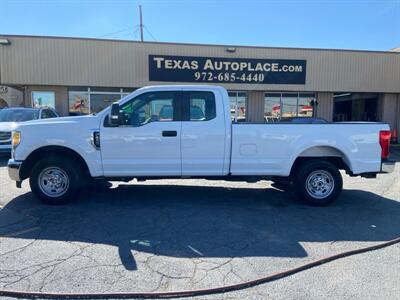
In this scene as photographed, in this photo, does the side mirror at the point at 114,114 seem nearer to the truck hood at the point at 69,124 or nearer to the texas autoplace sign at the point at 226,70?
the truck hood at the point at 69,124

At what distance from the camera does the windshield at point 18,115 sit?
11.7 m

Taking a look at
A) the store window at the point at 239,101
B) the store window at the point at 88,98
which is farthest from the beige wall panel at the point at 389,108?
the store window at the point at 88,98

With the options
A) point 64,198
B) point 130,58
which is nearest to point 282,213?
point 64,198

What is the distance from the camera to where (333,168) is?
616 centimetres

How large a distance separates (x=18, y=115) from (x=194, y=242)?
A: 33.1ft

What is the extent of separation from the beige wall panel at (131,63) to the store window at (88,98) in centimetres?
78

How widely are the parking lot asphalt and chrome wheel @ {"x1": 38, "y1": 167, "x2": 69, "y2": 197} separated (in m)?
0.28

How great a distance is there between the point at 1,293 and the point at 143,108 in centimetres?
354

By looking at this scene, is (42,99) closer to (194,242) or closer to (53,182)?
(53,182)

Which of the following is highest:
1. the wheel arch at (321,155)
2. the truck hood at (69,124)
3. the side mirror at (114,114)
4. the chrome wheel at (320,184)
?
the side mirror at (114,114)

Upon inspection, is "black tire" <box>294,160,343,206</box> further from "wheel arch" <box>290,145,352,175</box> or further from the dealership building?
the dealership building

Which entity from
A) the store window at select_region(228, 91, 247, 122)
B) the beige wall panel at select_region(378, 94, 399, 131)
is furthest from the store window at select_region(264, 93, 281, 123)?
the beige wall panel at select_region(378, 94, 399, 131)

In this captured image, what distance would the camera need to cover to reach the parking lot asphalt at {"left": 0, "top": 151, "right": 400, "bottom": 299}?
11.1 feet

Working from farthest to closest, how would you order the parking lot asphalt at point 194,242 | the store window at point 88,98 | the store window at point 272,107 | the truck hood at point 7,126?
the store window at point 272,107 < the store window at point 88,98 < the truck hood at point 7,126 < the parking lot asphalt at point 194,242
